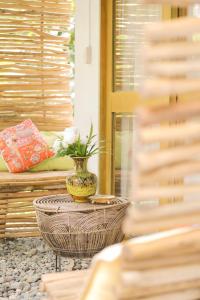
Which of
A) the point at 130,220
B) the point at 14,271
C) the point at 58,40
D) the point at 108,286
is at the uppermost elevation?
the point at 58,40

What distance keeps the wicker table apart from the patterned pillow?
1163mm

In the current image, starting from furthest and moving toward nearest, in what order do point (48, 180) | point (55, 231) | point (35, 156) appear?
point (35, 156) < point (48, 180) < point (55, 231)

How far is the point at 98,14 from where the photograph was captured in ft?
15.0

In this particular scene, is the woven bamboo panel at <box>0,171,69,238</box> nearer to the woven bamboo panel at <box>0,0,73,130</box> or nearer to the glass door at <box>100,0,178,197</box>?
the glass door at <box>100,0,178,197</box>

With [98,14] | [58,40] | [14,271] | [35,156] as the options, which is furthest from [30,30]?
[14,271]

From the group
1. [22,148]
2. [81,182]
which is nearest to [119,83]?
[22,148]

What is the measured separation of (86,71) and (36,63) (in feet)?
2.11

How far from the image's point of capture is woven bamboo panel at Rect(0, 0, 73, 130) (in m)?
5.11

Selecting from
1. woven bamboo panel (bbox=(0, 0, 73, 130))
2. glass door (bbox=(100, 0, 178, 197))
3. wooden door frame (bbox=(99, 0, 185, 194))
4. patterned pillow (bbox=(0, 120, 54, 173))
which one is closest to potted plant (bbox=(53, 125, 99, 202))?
glass door (bbox=(100, 0, 178, 197))

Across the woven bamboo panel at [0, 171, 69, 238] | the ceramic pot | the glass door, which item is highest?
the glass door

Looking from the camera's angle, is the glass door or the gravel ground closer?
the gravel ground

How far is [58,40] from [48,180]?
1.51 meters

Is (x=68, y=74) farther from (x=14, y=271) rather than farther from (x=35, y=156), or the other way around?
(x=14, y=271)

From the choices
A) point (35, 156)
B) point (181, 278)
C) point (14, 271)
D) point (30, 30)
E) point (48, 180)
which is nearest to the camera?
point (181, 278)
